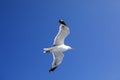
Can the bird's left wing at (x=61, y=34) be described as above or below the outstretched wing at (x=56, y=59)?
above

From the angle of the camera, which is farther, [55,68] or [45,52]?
[55,68]

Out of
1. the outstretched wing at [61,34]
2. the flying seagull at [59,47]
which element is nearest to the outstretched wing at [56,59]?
the flying seagull at [59,47]

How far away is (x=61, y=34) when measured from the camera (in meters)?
35.3

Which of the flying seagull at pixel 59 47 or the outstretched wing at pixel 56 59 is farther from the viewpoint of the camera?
the outstretched wing at pixel 56 59

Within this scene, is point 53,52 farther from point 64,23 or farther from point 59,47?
point 64,23

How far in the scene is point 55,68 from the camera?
37.6 meters

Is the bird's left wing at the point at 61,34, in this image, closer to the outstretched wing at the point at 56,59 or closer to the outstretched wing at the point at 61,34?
the outstretched wing at the point at 61,34

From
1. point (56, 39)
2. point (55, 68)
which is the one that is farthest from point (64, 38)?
point (55, 68)

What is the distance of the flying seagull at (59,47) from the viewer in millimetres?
34906

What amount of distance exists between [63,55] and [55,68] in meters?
1.44

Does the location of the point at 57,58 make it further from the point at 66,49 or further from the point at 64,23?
the point at 64,23

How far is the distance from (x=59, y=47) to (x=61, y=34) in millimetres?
1394

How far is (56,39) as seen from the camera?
117ft

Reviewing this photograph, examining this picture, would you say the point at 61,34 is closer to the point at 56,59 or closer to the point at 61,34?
the point at 61,34
